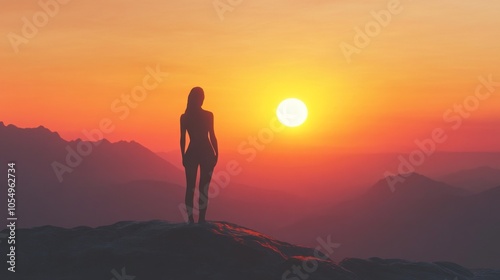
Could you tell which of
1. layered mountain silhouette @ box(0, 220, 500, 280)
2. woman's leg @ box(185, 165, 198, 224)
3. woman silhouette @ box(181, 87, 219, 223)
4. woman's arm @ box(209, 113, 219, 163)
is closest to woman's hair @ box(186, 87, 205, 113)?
woman silhouette @ box(181, 87, 219, 223)

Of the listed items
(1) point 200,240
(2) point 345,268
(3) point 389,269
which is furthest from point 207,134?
(3) point 389,269

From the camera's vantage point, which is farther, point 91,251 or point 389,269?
point 389,269

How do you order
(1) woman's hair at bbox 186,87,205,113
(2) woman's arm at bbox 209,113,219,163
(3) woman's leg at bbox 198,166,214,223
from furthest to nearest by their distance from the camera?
(2) woman's arm at bbox 209,113,219,163
(3) woman's leg at bbox 198,166,214,223
(1) woman's hair at bbox 186,87,205,113

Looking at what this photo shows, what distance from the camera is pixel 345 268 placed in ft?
62.3

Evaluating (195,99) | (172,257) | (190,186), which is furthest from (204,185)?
(195,99)

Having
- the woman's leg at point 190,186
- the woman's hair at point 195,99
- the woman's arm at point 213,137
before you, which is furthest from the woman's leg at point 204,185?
the woman's hair at point 195,99

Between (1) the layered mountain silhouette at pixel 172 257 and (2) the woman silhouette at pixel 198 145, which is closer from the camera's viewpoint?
(1) the layered mountain silhouette at pixel 172 257

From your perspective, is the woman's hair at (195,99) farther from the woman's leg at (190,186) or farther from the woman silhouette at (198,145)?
the woman's leg at (190,186)

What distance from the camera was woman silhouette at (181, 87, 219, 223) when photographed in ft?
61.1

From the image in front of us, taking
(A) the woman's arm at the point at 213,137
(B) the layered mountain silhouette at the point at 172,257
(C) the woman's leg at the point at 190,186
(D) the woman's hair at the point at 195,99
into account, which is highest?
(D) the woman's hair at the point at 195,99

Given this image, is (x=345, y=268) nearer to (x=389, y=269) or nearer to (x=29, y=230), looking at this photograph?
(x=389, y=269)

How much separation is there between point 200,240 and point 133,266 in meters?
2.20

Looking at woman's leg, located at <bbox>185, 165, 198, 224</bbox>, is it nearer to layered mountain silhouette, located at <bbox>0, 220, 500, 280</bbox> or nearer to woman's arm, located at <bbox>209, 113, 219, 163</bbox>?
layered mountain silhouette, located at <bbox>0, 220, 500, 280</bbox>

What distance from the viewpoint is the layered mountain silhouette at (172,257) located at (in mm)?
16984
